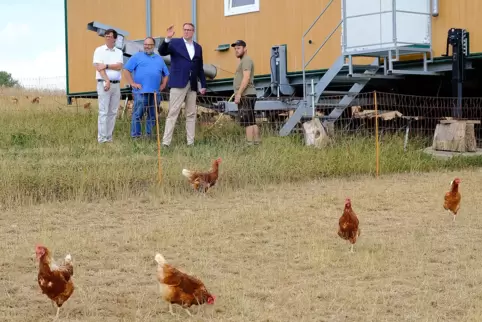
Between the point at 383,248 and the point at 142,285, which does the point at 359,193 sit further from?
the point at 142,285

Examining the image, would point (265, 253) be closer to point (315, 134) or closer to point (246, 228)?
point (246, 228)

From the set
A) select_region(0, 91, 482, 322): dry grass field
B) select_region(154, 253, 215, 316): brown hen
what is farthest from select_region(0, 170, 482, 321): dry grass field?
select_region(154, 253, 215, 316): brown hen

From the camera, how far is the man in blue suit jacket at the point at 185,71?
12695 millimetres

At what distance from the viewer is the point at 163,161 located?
36.2 feet

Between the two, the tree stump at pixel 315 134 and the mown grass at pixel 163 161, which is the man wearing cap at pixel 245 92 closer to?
the mown grass at pixel 163 161

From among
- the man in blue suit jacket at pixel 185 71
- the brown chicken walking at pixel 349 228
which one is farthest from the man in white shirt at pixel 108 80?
the brown chicken walking at pixel 349 228

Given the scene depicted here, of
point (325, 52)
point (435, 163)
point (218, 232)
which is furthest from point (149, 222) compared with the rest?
point (325, 52)

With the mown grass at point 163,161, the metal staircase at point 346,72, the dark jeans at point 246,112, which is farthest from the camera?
the dark jeans at point 246,112

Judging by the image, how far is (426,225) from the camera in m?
8.55

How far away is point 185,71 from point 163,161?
2.10 m

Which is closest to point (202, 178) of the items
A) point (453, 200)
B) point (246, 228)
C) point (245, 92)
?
point (246, 228)

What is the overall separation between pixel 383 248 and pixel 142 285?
217 cm

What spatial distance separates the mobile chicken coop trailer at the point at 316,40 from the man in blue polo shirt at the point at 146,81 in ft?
3.99

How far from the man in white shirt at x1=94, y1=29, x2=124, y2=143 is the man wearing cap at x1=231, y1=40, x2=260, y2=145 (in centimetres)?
172
